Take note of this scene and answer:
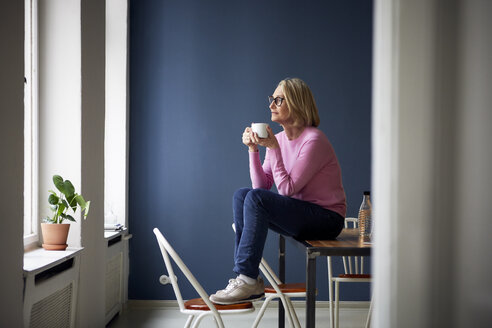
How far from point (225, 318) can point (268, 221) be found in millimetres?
2112

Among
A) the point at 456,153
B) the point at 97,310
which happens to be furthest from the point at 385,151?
the point at 97,310

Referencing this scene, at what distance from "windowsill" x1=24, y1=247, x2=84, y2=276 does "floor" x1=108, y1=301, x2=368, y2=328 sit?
48.6 inches

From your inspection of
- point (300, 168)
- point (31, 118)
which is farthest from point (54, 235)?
point (300, 168)

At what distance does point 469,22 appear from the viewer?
1.38 feet

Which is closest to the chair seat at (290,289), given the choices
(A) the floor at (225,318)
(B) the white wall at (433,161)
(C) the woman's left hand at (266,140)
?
(C) the woman's left hand at (266,140)

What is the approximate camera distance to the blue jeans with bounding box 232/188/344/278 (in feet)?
6.35

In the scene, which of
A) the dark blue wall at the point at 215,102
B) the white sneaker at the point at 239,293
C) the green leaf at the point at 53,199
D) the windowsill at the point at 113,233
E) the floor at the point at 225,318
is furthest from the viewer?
the dark blue wall at the point at 215,102

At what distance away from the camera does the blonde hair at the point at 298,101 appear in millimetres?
2305

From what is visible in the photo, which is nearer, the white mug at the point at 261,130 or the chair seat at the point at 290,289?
the white mug at the point at 261,130

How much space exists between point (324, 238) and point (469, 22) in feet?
5.86

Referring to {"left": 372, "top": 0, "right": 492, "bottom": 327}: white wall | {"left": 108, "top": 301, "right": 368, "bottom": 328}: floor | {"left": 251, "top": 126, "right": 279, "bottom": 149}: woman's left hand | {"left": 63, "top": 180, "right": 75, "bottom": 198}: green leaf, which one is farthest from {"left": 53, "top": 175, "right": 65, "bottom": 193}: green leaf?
{"left": 372, "top": 0, "right": 492, "bottom": 327}: white wall

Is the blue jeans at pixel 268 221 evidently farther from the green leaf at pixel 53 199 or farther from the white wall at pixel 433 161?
the white wall at pixel 433 161

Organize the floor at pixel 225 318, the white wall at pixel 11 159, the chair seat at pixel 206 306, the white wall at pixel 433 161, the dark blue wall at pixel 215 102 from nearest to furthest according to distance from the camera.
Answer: the white wall at pixel 433 161, the white wall at pixel 11 159, the chair seat at pixel 206 306, the floor at pixel 225 318, the dark blue wall at pixel 215 102

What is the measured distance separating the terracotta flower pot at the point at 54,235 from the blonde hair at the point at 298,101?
1222 mm
